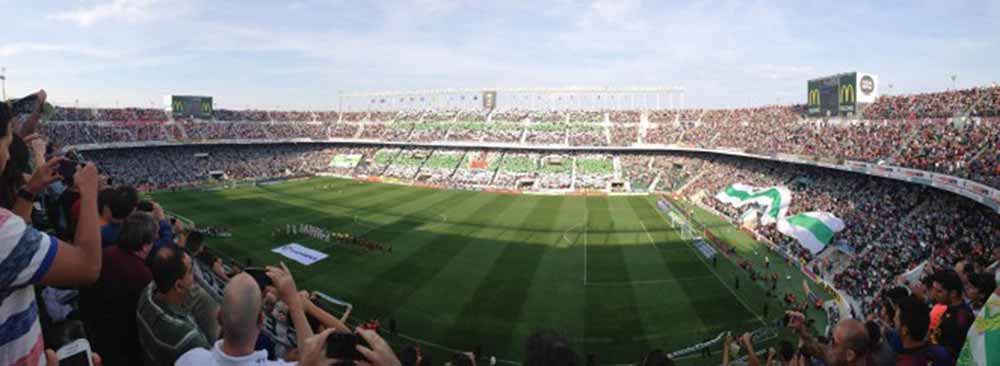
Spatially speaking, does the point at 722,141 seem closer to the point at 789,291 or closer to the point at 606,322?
the point at 789,291

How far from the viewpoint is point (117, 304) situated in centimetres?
426

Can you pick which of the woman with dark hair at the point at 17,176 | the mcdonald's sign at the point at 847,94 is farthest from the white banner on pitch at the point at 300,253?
the mcdonald's sign at the point at 847,94

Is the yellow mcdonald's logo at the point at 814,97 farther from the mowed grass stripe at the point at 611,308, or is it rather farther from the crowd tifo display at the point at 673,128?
the mowed grass stripe at the point at 611,308

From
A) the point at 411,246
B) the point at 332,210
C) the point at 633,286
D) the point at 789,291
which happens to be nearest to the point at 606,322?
the point at 633,286

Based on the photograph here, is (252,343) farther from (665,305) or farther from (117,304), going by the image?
(665,305)

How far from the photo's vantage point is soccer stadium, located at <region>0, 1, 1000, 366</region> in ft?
12.1

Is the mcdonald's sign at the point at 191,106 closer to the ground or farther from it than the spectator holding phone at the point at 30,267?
farther from it

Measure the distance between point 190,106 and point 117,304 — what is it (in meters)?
81.1

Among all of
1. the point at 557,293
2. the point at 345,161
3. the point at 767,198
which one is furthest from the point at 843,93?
the point at 345,161

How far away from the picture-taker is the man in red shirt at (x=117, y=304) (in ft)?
13.8

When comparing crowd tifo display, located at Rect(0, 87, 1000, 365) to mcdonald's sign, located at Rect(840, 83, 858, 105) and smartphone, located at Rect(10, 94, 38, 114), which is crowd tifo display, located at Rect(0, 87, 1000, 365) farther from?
mcdonald's sign, located at Rect(840, 83, 858, 105)

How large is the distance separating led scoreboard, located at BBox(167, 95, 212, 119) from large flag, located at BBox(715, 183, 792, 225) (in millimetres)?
70644

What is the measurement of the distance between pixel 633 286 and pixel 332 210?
26.8m

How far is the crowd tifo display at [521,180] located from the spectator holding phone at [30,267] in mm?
13
